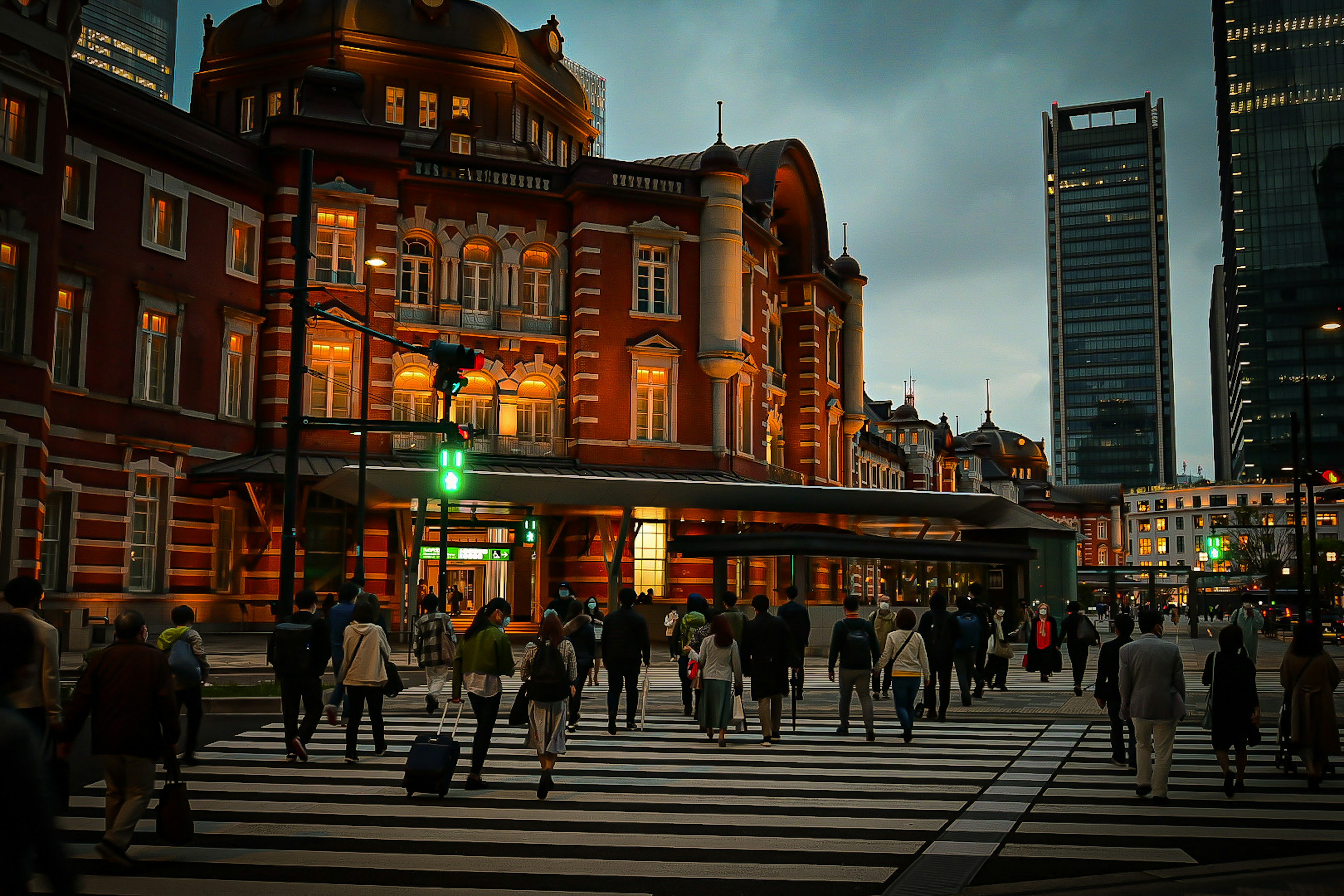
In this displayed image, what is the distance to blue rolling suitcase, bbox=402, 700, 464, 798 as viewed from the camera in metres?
10.8

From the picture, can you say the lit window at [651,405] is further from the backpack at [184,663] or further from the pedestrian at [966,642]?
the backpack at [184,663]

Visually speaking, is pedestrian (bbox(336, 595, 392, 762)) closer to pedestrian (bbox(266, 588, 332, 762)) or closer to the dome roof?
pedestrian (bbox(266, 588, 332, 762))

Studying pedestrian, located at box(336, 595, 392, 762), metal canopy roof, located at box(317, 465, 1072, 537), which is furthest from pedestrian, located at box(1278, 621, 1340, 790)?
metal canopy roof, located at box(317, 465, 1072, 537)

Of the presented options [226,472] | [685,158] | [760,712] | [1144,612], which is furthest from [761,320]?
[1144,612]

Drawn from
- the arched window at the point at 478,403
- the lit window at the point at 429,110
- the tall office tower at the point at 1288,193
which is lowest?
the arched window at the point at 478,403

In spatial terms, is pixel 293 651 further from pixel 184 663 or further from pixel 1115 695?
pixel 1115 695

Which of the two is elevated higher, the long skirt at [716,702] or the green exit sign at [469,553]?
the green exit sign at [469,553]

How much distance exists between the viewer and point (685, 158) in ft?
174

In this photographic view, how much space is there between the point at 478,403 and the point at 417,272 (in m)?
4.75

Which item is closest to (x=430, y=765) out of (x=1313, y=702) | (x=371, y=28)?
(x=1313, y=702)

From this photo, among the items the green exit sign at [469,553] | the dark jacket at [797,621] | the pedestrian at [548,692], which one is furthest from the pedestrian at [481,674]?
the green exit sign at [469,553]

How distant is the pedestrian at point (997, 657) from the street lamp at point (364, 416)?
1206 centimetres

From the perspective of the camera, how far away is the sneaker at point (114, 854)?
26.8 ft

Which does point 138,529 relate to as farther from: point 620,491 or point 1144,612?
point 1144,612
